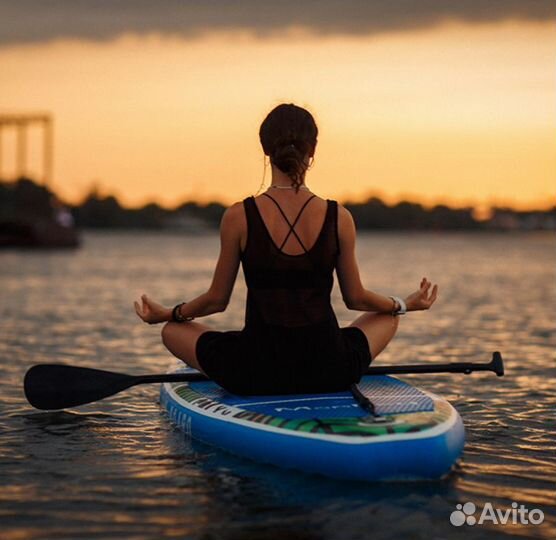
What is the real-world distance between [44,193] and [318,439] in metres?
73.3

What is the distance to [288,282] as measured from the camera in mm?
5879

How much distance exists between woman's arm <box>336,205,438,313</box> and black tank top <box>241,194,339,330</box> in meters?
0.05

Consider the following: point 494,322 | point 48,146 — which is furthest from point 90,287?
point 48,146

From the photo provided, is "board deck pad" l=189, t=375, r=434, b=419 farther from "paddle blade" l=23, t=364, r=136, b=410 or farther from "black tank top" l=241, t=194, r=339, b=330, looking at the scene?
"paddle blade" l=23, t=364, r=136, b=410

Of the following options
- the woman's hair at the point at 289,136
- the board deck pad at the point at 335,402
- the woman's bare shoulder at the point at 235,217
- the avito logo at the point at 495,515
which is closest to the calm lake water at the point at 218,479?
the avito logo at the point at 495,515

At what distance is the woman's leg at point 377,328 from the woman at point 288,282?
157 millimetres

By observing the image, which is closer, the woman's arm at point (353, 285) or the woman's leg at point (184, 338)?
the woman's arm at point (353, 285)

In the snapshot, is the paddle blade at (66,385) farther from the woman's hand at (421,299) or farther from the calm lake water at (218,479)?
the woman's hand at (421,299)

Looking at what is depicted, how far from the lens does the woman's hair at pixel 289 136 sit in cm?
575

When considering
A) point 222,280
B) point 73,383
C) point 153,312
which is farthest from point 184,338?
point 73,383

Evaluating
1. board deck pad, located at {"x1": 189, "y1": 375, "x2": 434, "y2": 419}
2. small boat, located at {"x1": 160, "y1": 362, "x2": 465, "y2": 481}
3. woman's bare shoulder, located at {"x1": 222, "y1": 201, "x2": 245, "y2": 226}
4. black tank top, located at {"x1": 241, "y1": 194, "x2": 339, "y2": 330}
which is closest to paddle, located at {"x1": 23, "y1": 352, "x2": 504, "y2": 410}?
board deck pad, located at {"x1": 189, "y1": 375, "x2": 434, "y2": 419}

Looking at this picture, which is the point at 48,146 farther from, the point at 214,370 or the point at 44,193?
the point at 214,370

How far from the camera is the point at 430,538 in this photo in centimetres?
467

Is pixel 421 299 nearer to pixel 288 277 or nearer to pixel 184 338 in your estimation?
pixel 288 277
